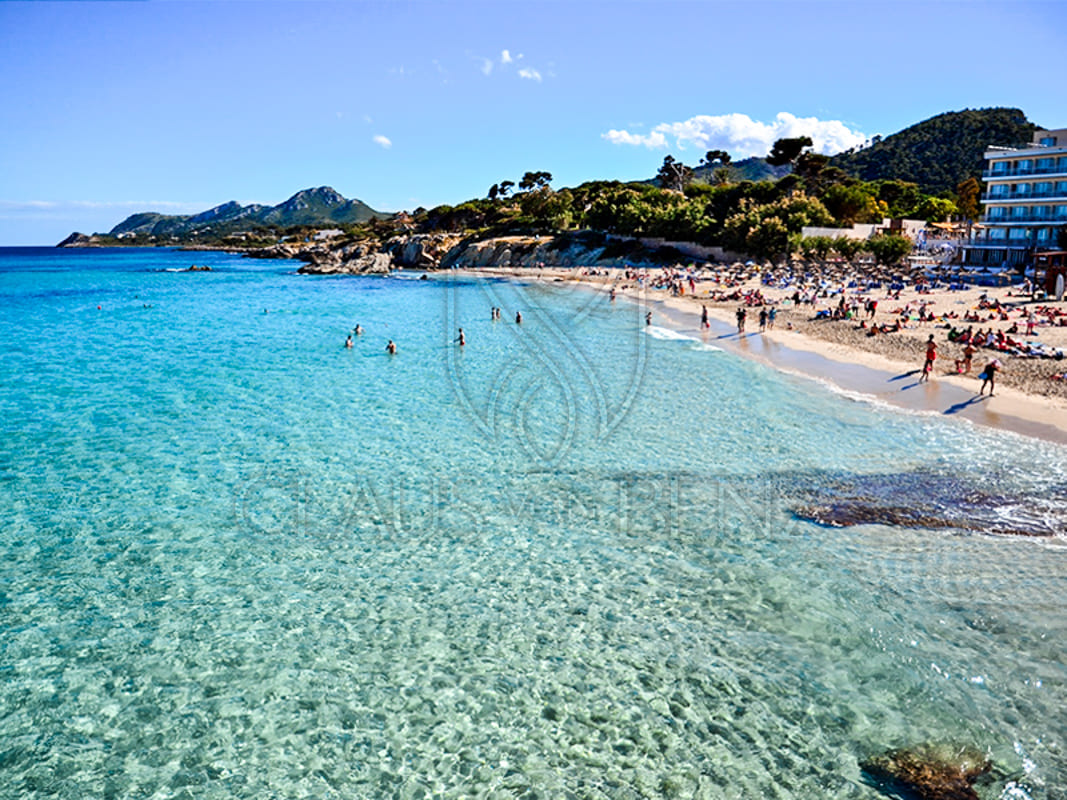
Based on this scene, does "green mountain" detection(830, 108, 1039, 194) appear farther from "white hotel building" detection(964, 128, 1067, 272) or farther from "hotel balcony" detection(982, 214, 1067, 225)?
"hotel balcony" detection(982, 214, 1067, 225)

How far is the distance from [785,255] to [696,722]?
6639 cm

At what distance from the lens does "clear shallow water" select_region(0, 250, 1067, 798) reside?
323 inches

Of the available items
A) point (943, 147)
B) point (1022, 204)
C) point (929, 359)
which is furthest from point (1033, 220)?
point (943, 147)

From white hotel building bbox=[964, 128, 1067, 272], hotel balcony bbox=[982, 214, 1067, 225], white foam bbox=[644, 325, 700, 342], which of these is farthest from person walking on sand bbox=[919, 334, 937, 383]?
hotel balcony bbox=[982, 214, 1067, 225]

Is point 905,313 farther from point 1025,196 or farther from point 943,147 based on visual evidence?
point 943,147

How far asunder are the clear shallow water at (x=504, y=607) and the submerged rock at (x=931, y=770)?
0.74 ft

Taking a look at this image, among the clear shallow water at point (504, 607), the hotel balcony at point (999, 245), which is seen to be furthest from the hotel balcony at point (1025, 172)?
the clear shallow water at point (504, 607)

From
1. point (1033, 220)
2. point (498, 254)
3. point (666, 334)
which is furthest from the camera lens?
point (498, 254)

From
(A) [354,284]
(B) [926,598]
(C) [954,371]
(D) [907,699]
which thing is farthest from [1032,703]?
(A) [354,284]

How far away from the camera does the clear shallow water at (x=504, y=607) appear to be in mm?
8211

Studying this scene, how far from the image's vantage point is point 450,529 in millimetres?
14289

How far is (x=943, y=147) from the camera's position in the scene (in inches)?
5571

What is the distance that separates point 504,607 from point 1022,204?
208ft

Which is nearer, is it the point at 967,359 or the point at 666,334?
the point at 967,359
